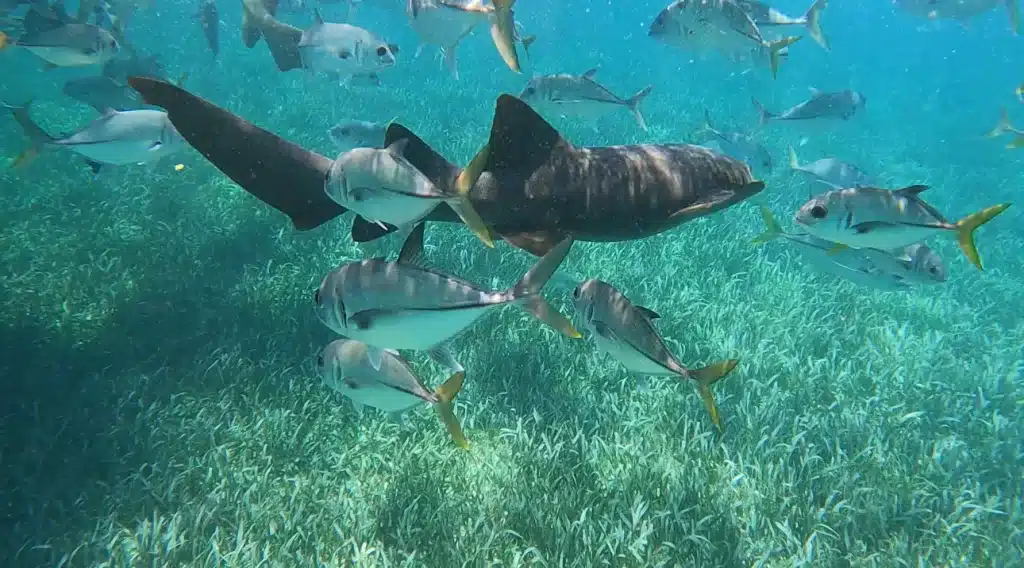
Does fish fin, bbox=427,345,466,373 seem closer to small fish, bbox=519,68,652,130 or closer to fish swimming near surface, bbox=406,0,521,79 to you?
fish swimming near surface, bbox=406,0,521,79

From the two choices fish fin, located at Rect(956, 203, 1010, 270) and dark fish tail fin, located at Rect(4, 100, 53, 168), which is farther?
dark fish tail fin, located at Rect(4, 100, 53, 168)

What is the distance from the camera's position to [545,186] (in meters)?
2.48

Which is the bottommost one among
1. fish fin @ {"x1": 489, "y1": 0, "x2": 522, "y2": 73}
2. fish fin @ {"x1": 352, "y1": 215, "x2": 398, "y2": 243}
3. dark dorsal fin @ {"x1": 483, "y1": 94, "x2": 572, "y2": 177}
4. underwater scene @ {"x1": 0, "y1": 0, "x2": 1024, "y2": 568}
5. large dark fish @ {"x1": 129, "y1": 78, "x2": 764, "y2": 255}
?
underwater scene @ {"x1": 0, "y1": 0, "x2": 1024, "y2": 568}

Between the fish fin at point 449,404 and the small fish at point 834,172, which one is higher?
the fish fin at point 449,404

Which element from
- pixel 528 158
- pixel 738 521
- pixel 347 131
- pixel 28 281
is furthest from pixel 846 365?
pixel 28 281

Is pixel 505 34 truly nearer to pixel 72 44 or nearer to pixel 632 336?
pixel 632 336

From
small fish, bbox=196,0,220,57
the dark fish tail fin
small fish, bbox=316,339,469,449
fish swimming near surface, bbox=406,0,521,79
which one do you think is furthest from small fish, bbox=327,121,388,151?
small fish, bbox=196,0,220,57

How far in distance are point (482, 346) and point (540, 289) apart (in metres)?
3.89

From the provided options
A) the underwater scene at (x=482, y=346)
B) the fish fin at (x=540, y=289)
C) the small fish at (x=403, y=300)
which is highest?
the fish fin at (x=540, y=289)

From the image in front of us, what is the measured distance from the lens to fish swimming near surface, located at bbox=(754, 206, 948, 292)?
5.38 m

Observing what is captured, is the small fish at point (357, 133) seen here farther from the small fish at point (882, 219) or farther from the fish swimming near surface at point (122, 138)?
the small fish at point (882, 219)

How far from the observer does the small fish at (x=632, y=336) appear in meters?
3.01

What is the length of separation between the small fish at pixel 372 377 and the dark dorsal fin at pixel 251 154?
115 cm

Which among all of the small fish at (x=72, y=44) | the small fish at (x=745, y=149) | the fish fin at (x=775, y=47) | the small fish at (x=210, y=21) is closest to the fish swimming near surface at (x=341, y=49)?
the small fish at (x=72, y=44)
